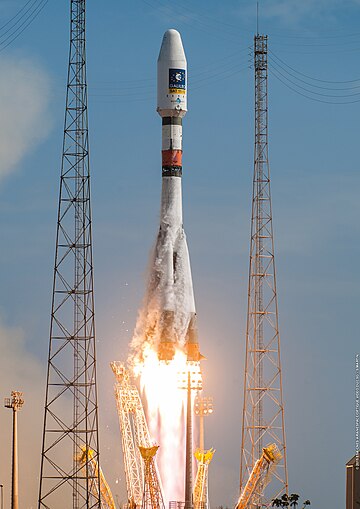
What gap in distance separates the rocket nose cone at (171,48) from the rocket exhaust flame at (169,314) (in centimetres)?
3

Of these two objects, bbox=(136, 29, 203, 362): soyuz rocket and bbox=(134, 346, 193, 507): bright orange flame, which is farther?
bbox=(136, 29, 203, 362): soyuz rocket

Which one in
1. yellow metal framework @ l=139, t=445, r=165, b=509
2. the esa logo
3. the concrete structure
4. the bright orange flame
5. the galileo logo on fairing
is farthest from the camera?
the concrete structure

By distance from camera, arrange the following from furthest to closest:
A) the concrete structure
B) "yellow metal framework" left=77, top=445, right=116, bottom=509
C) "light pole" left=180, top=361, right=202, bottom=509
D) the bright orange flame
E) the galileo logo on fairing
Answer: the concrete structure → the galileo logo on fairing → the bright orange flame → "yellow metal framework" left=77, top=445, right=116, bottom=509 → "light pole" left=180, top=361, right=202, bottom=509

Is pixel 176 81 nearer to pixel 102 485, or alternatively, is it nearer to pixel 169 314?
pixel 169 314

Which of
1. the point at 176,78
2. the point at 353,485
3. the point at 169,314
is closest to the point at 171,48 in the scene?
the point at 176,78

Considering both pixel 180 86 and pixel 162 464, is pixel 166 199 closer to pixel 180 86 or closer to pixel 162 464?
pixel 180 86

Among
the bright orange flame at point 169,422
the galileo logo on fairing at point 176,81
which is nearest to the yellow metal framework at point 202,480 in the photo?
the bright orange flame at point 169,422

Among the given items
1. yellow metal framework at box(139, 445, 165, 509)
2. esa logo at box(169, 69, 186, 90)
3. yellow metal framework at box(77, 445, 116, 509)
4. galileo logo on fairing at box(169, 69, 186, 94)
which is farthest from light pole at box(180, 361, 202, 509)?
esa logo at box(169, 69, 186, 90)

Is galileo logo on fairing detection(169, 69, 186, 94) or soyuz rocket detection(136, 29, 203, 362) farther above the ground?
galileo logo on fairing detection(169, 69, 186, 94)

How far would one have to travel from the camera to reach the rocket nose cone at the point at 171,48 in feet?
453

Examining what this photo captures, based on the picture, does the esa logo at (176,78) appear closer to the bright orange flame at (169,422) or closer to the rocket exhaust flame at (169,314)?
the rocket exhaust flame at (169,314)

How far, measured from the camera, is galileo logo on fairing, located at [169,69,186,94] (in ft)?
451

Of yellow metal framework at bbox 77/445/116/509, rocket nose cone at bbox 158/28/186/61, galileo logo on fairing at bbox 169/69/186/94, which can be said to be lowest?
yellow metal framework at bbox 77/445/116/509

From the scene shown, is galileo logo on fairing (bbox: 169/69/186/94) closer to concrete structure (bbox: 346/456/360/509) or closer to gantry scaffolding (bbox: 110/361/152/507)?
gantry scaffolding (bbox: 110/361/152/507)
